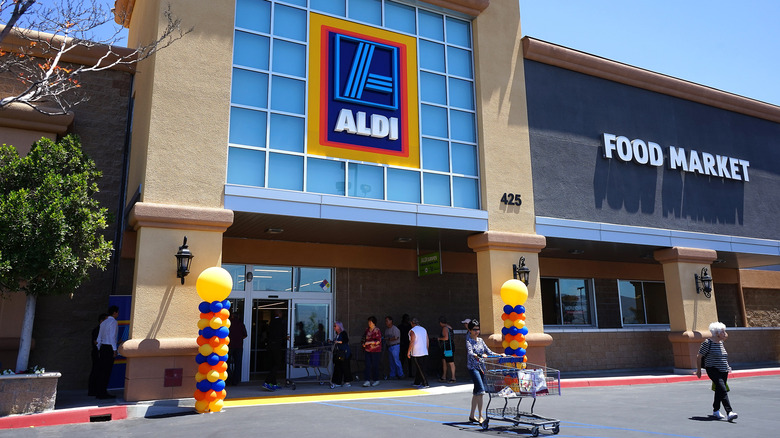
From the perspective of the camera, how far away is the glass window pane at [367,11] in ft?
49.0

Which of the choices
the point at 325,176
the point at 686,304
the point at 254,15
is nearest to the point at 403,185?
the point at 325,176

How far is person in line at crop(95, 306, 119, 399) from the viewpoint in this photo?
1200 cm

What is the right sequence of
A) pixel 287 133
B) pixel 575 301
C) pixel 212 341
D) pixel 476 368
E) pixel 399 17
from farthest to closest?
pixel 575 301 → pixel 399 17 → pixel 287 133 → pixel 212 341 → pixel 476 368

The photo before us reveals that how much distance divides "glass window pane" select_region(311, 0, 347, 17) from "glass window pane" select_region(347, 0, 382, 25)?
19cm

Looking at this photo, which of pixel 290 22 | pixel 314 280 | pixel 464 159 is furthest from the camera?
pixel 314 280

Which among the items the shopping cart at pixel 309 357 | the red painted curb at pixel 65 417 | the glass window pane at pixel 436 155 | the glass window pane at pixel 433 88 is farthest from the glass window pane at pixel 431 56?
the red painted curb at pixel 65 417

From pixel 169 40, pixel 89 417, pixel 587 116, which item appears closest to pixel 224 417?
pixel 89 417

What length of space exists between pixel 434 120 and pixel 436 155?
3.34ft

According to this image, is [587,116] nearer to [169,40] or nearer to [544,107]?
[544,107]

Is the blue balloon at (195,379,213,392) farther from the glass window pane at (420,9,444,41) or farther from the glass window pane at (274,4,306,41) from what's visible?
the glass window pane at (420,9,444,41)

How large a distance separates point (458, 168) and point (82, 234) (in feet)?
30.7

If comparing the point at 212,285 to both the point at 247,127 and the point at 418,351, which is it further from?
the point at 418,351

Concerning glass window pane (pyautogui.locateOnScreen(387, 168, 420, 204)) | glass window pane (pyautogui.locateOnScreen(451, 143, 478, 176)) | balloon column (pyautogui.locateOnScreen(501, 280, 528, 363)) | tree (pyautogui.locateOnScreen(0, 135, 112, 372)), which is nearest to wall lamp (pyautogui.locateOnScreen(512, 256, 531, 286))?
balloon column (pyautogui.locateOnScreen(501, 280, 528, 363))

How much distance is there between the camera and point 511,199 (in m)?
15.9
